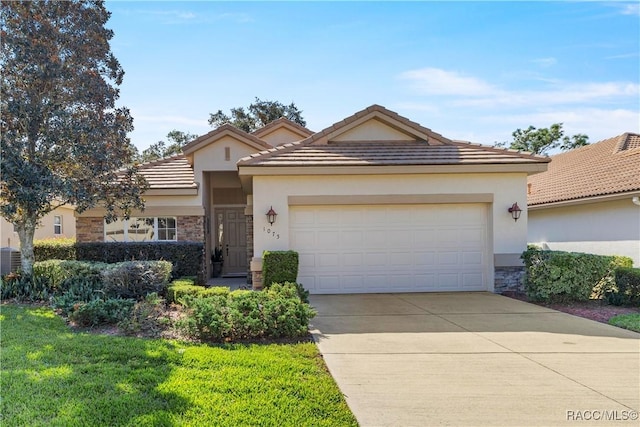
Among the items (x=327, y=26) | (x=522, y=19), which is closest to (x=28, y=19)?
(x=327, y=26)

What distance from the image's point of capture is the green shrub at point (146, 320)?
6918mm

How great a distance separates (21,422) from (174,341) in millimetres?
2752

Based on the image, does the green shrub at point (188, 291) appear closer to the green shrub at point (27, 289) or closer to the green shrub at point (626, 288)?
the green shrub at point (27, 289)

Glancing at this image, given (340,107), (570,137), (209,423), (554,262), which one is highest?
(570,137)

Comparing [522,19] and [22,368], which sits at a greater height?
[522,19]

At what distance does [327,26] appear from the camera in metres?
10.8

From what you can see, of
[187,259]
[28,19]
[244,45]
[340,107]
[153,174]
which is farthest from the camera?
[340,107]

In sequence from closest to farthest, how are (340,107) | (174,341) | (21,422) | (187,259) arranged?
(21,422)
(174,341)
(187,259)
(340,107)

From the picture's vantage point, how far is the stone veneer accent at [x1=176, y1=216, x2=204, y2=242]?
557 inches

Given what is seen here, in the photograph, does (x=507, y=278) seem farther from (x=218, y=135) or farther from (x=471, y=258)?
(x=218, y=135)

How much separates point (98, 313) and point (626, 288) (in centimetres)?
1152

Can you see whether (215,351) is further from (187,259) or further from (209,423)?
(187,259)

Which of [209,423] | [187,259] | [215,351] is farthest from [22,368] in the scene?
[187,259]

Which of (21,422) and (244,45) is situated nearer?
(21,422)
